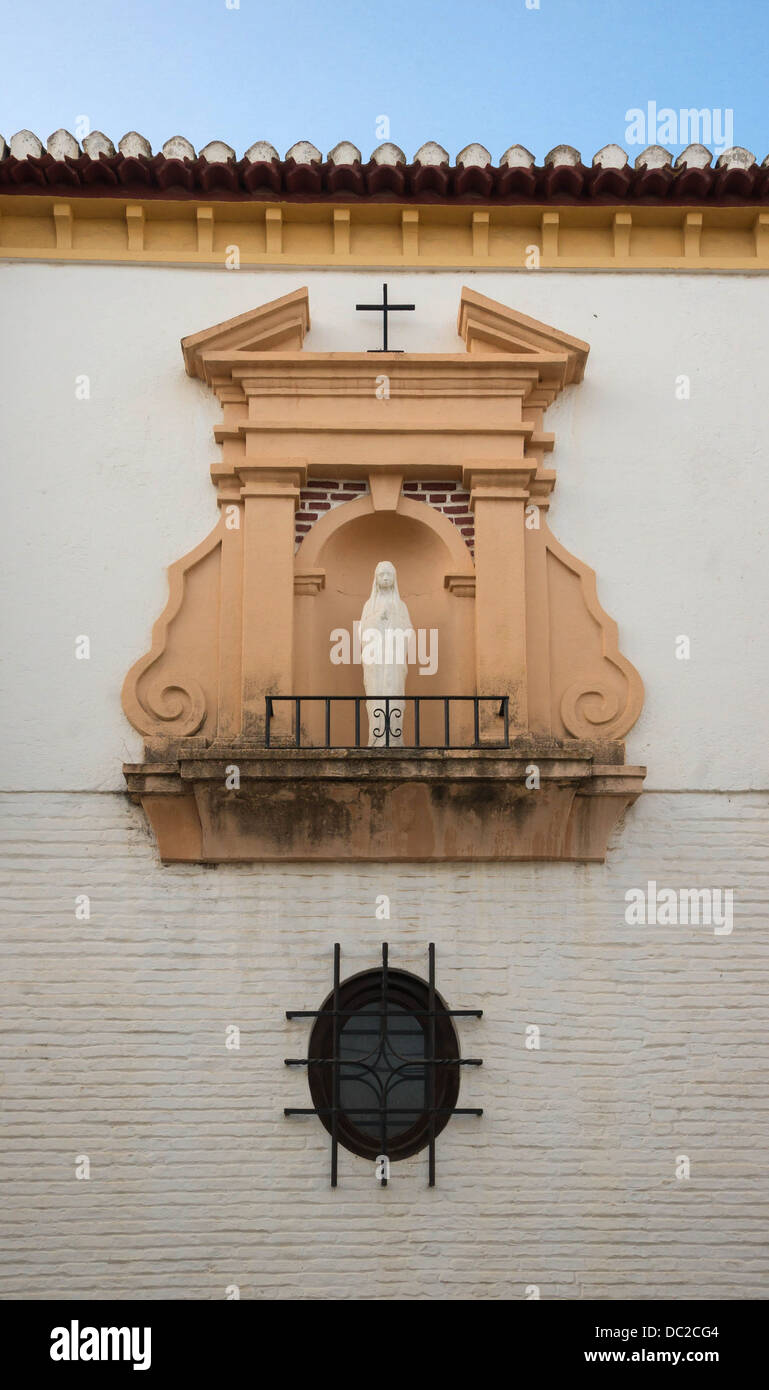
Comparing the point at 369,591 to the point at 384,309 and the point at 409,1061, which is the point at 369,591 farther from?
the point at 409,1061

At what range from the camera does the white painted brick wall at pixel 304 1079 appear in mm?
6305

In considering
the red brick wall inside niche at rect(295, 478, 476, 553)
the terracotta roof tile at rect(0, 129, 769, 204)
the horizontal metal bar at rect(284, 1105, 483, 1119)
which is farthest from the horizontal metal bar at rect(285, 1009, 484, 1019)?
the terracotta roof tile at rect(0, 129, 769, 204)

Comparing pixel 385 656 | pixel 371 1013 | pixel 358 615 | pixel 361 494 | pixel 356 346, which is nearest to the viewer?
pixel 371 1013

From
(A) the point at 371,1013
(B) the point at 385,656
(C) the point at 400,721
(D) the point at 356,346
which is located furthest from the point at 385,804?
(D) the point at 356,346

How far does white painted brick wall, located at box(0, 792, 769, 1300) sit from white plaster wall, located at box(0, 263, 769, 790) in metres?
0.43

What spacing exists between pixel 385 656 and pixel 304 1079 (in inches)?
73.3

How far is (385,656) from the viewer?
6895mm

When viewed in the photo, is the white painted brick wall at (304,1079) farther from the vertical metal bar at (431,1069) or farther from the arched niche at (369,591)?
the arched niche at (369,591)

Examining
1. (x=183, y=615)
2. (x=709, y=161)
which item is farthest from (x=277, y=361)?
(x=709, y=161)

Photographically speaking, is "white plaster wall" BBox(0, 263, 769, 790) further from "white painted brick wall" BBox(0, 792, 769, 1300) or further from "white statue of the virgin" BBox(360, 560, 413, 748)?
"white statue of the virgin" BBox(360, 560, 413, 748)

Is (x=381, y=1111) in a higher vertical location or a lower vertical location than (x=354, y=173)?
lower

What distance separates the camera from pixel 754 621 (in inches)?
281

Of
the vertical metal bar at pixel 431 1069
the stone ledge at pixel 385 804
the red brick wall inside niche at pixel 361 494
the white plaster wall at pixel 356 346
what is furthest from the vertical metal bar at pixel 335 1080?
the red brick wall inside niche at pixel 361 494

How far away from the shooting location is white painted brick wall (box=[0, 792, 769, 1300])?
6.30 metres
